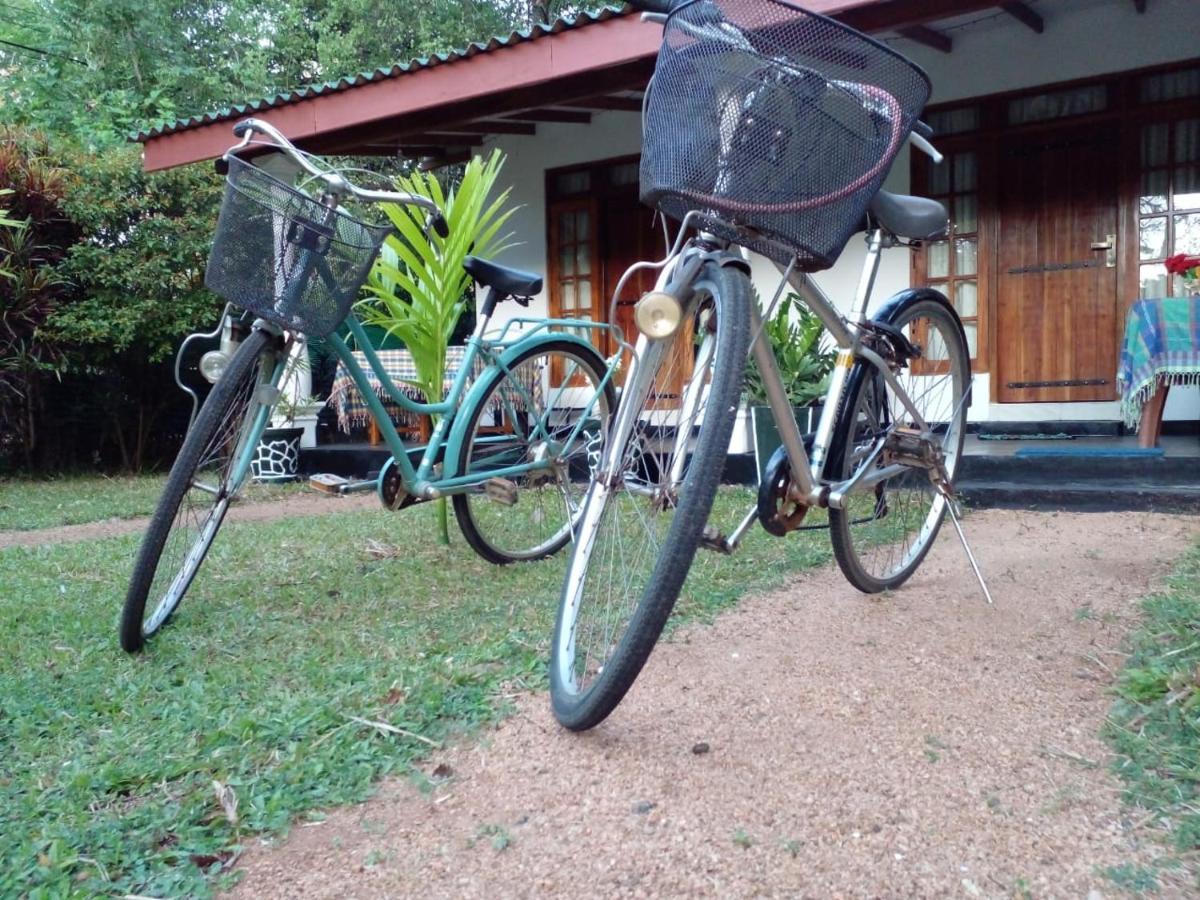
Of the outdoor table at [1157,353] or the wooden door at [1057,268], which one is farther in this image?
the wooden door at [1057,268]

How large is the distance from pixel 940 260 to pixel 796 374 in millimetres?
2256

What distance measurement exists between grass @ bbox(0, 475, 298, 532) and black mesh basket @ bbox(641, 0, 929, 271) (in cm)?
460

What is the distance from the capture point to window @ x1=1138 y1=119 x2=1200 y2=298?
588 cm

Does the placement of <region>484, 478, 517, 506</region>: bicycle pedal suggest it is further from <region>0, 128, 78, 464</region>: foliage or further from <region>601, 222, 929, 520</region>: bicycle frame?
<region>0, 128, 78, 464</region>: foliage

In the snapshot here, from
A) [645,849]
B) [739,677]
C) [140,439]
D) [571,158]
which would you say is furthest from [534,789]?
[140,439]

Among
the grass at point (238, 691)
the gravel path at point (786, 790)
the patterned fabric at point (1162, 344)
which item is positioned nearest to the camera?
the gravel path at point (786, 790)

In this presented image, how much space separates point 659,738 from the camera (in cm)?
183

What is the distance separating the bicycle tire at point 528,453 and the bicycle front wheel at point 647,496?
1.22 meters

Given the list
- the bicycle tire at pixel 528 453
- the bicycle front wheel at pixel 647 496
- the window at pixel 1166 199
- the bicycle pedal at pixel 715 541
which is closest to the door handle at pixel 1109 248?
the window at pixel 1166 199

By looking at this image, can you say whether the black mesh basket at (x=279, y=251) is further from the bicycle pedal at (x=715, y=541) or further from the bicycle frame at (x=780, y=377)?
the bicycle pedal at (x=715, y=541)

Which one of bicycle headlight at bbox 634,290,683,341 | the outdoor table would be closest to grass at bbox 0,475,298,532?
bicycle headlight at bbox 634,290,683,341

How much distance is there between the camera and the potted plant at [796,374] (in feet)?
15.6

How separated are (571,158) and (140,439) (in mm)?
4267

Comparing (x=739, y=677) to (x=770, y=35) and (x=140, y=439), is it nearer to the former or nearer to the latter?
(x=770, y=35)
